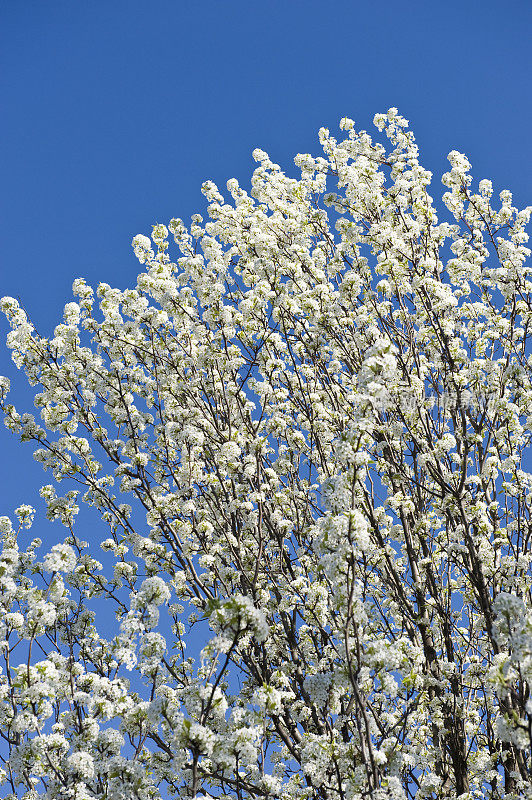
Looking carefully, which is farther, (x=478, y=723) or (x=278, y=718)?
(x=478, y=723)

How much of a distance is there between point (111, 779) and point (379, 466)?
16.0 feet

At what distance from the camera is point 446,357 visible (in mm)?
8562

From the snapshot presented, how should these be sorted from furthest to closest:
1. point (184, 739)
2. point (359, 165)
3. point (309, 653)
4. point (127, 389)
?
point (359, 165)
point (127, 389)
point (309, 653)
point (184, 739)

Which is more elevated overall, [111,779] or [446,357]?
[446,357]

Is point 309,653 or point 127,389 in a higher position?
point 127,389

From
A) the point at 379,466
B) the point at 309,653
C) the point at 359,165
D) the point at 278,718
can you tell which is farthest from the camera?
the point at 359,165

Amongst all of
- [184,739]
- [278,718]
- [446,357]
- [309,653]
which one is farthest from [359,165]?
[184,739]

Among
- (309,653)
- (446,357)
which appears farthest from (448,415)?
(309,653)

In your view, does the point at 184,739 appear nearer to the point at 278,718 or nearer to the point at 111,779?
the point at 111,779

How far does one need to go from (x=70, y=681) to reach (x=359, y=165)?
8.95m

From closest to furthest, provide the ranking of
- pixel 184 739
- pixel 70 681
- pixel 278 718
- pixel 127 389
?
pixel 184 739 < pixel 70 681 < pixel 278 718 < pixel 127 389

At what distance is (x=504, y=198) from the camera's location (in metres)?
10.3

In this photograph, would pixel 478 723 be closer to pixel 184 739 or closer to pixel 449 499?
pixel 449 499

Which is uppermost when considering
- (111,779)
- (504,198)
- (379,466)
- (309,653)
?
(504,198)
